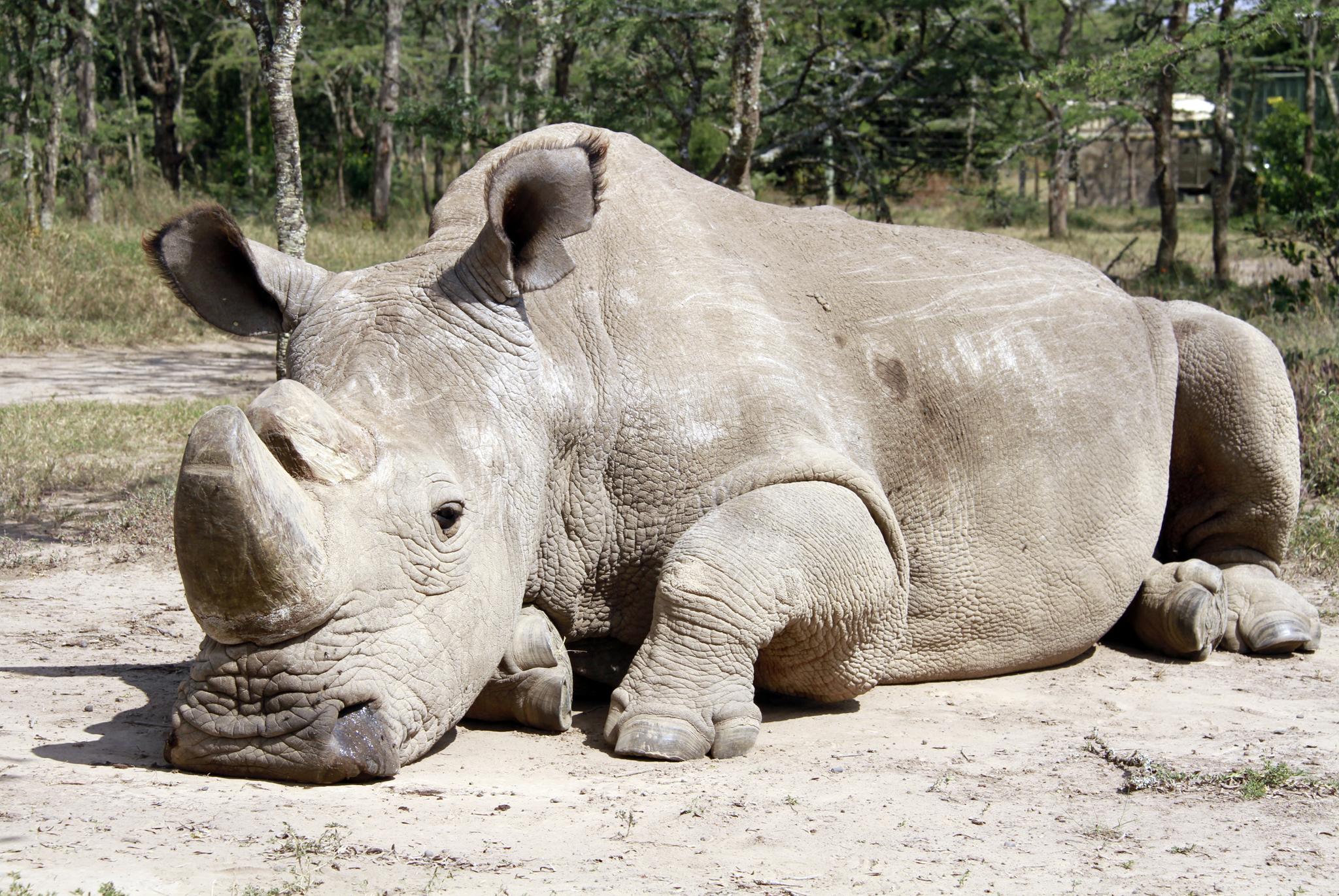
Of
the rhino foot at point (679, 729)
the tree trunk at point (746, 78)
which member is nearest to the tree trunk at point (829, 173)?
the tree trunk at point (746, 78)

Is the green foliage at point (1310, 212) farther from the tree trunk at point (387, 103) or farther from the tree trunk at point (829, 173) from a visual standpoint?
the tree trunk at point (387, 103)

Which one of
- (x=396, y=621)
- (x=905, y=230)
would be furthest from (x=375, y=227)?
(x=396, y=621)

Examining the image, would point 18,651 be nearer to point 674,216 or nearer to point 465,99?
point 674,216

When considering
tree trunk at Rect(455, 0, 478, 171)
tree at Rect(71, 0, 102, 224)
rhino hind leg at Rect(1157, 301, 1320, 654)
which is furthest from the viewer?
tree trunk at Rect(455, 0, 478, 171)

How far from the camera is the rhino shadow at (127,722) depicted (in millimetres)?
3691

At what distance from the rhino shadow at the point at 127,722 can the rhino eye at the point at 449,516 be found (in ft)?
3.02

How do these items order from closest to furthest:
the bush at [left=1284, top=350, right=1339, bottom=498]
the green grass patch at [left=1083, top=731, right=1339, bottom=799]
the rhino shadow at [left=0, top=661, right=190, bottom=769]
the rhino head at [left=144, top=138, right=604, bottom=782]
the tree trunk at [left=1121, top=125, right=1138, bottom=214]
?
1. the rhino head at [left=144, top=138, right=604, bottom=782]
2. the rhino shadow at [left=0, top=661, right=190, bottom=769]
3. the green grass patch at [left=1083, top=731, right=1339, bottom=799]
4. the bush at [left=1284, top=350, right=1339, bottom=498]
5. the tree trunk at [left=1121, top=125, right=1138, bottom=214]

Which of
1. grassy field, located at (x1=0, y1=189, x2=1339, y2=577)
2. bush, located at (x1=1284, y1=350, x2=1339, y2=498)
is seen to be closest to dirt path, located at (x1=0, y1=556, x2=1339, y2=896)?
grassy field, located at (x1=0, y1=189, x2=1339, y2=577)

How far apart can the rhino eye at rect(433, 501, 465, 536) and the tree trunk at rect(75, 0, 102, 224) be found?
17.1 m

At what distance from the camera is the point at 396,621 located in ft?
11.7

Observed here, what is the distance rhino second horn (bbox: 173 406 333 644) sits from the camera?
3098 millimetres

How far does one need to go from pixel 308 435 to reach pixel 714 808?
1.35 metres

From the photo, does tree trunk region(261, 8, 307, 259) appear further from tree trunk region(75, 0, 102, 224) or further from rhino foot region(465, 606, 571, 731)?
tree trunk region(75, 0, 102, 224)

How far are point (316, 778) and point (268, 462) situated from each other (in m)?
0.81
